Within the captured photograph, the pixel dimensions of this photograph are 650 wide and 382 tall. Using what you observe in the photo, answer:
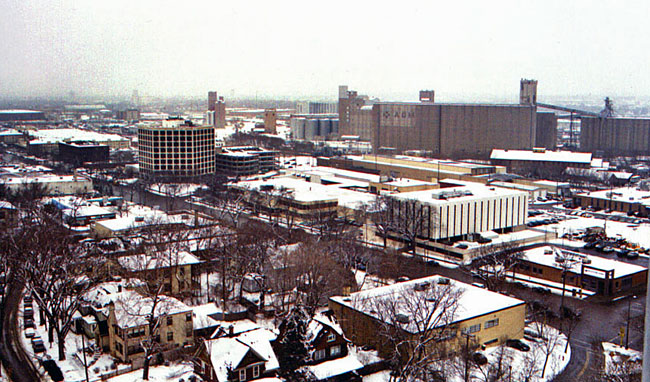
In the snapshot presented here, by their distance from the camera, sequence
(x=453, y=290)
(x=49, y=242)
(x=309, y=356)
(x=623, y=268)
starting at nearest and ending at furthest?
(x=309, y=356) → (x=453, y=290) → (x=49, y=242) → (x=623, y=268)

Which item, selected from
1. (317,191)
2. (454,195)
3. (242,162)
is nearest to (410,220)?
(454,195)

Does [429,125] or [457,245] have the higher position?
[429,125]

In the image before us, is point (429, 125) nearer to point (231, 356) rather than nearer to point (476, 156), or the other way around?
point (476, 156)

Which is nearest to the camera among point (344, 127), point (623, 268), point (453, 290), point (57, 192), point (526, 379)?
point (526, 379)

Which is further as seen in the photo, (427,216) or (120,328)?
(427,216)

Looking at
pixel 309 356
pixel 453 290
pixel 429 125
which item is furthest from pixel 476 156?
pixel 309 356

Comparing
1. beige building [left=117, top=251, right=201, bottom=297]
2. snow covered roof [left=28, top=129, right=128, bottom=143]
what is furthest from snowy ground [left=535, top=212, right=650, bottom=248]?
snow covered roof [left=28, top=129, right=128, bottom=143]

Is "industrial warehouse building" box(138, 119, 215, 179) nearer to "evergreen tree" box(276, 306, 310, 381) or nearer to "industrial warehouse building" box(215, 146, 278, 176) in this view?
"industrial warehouse building" box(215, 146, 278, 176)
